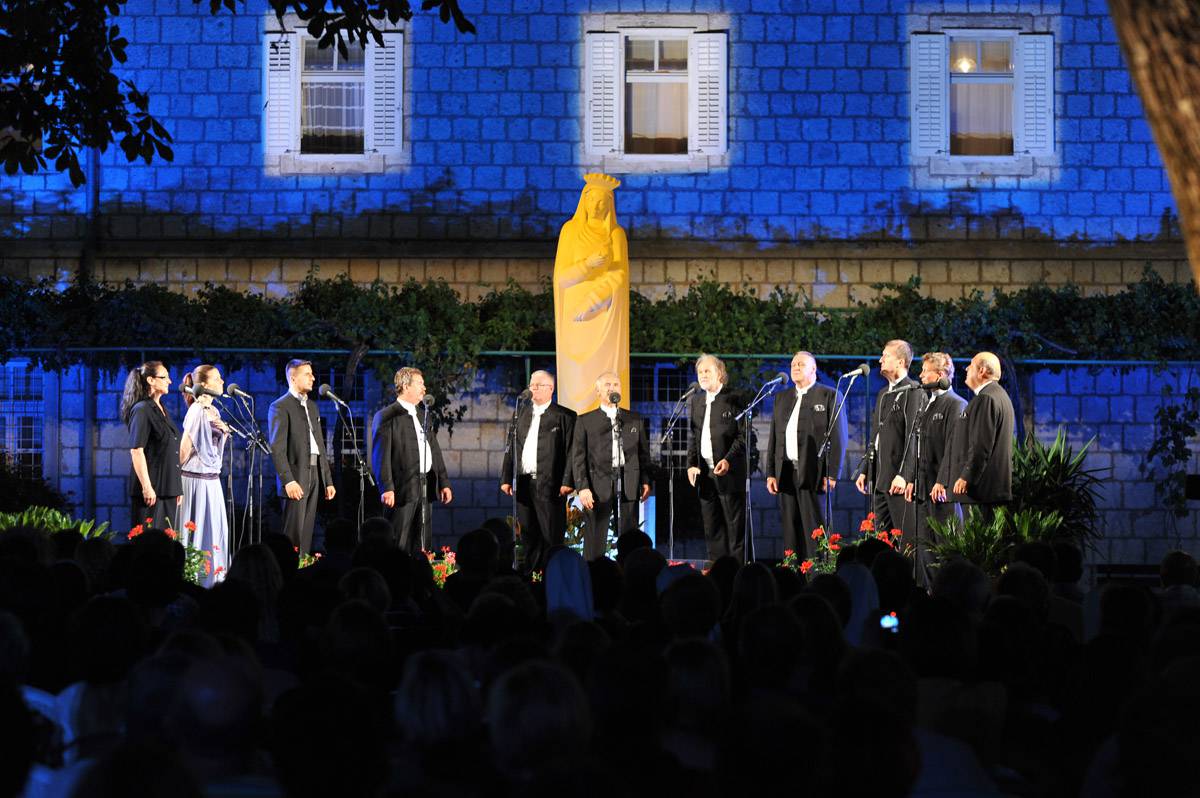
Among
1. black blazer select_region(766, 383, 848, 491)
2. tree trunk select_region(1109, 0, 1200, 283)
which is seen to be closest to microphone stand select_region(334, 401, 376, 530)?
black blazer select_region(766, 383, 848, 491)

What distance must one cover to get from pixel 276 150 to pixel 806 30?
18.5 ft

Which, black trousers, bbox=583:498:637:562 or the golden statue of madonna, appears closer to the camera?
black trousers, bbox=583:498:637:562

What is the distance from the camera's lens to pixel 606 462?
11.4 metres

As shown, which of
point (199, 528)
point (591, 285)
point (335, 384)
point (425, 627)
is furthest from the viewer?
point (335, 384)

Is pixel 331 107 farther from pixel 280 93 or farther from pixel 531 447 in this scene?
pixel 531 447

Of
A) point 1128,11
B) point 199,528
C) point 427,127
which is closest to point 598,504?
point 199,528

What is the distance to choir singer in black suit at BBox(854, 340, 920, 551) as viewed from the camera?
36.6ft

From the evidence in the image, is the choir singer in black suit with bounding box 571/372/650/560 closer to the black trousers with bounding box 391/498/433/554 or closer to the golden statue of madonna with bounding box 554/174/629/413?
the golden statue of madonna with bounding box 554/174/629/413

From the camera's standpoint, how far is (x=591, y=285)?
41.4ft

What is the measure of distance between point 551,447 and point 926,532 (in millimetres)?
2777

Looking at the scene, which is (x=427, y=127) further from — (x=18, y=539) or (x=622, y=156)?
(x=18, y=539)

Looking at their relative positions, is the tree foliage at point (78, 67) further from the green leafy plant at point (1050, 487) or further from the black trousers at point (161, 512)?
the green leafy plant at point (1050, 487)

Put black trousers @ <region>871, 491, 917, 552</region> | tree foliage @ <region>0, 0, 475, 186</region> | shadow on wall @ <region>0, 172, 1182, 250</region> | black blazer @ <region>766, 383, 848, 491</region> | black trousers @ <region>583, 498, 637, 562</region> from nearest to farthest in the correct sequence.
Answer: tree foliage @ <region>0, 0, 475, 186</region> → black trousers @ <region>871, 491, 917, 552</region> → black blazer @ <region>766, 383, 848, 491</region> → black trousers @ <region>583, 498, 637, 562</region> → shadow on wall @ <region>0, 172, 1182, 250</region>

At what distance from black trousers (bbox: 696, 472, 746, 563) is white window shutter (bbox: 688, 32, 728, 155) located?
563 cm
